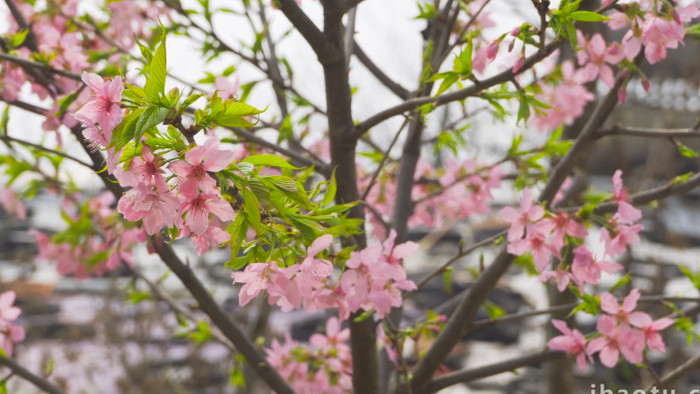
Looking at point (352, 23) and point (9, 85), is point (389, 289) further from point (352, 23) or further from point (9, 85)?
point (9, 85)

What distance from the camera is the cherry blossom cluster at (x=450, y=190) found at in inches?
74.5

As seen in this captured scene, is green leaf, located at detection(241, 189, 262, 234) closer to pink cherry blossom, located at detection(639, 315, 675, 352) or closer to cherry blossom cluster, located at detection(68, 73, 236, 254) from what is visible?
cherry blossom cluster, located at detection(68, 73, 236, 254)

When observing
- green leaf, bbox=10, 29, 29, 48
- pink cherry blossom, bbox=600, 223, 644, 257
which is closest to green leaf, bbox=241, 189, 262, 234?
pink cherry blossom, bbox=600, 223, 644, 257

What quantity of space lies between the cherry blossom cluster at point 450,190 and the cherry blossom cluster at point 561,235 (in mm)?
541

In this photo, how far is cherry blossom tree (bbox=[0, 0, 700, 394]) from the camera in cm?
74

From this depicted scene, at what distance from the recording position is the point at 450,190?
2.08 metres

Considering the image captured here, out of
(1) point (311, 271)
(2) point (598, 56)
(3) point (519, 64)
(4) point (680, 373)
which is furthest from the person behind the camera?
(2) point (598, 56)

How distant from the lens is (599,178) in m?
8.79

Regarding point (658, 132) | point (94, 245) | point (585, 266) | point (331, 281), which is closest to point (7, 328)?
point (94, 245)

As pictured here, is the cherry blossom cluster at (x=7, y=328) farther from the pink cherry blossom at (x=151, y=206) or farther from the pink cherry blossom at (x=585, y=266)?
the pink cherry blossom at (x=585, y=266)

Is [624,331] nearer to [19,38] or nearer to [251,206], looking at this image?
[251,206]

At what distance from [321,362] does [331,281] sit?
1.85ft

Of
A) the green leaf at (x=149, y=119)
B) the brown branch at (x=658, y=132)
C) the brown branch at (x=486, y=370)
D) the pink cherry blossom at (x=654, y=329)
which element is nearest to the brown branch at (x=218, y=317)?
the brown branch at (x=486, y=370)

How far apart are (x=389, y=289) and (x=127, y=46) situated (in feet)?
3.90
